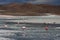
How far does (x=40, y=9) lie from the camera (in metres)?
1.12

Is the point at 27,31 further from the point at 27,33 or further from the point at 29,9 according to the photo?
the point at 29,9

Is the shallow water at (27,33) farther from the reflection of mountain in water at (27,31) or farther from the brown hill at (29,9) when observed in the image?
the brown hill at (29,9)

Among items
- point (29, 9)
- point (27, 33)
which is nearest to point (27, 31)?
point (27, 33)

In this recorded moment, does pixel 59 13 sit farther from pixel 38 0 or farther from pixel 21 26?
pixel 21 26

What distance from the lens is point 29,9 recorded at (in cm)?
113

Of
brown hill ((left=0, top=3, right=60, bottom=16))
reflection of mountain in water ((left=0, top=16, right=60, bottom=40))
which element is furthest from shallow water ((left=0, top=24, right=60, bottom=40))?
brown hill ((left=0, top=3, right=60, bottom=16))

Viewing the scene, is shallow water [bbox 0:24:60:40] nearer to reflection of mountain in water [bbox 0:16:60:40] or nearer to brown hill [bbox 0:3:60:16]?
reflection of mountain in water [bbox 0:16:60:40]

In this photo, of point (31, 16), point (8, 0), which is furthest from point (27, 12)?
point (8, 0)

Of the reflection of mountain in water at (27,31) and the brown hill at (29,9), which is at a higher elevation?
the brown hill at (29,9)

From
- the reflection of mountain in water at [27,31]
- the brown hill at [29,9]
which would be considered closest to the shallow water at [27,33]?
the reflection of mountain in water at [27,31]

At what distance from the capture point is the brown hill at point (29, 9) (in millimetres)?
1121

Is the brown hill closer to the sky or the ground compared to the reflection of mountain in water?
closer to the sky

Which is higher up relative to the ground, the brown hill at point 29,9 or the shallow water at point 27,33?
the brown hill at point 29,9

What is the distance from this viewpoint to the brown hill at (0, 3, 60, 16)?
1121 mm
